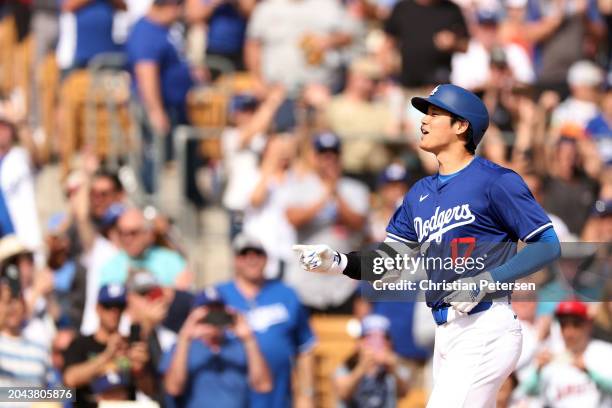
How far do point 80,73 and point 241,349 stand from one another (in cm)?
430

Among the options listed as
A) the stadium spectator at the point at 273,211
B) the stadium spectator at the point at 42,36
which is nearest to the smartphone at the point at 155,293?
the stadium spectator at the point at 273,211

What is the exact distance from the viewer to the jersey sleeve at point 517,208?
6191mm

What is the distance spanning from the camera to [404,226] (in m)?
6.75

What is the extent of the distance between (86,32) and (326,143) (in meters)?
3.01

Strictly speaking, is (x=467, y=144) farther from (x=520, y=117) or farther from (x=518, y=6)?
(x=518, y=6)

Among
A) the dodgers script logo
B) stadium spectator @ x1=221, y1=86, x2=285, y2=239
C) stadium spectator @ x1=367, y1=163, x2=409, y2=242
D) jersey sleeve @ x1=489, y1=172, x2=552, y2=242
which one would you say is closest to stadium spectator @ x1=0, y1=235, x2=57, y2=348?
stadium spectator @ x1=221, y1=86, x2=285, y2=239

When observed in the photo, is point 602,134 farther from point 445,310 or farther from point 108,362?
point 445,310

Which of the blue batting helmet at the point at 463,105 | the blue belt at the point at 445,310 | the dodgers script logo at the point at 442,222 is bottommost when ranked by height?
the blue belt at the point at 445,310

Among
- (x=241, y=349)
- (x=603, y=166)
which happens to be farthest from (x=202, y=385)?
(x=603, y=166)

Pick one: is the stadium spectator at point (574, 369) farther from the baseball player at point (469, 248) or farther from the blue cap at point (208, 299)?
the baseball player at point (469, 248)

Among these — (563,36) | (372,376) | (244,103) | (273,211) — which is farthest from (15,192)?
(563,36)

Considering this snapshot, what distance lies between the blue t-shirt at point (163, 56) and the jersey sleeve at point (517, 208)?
637cm

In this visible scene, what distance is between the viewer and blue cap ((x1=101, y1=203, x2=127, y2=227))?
10.6 metres

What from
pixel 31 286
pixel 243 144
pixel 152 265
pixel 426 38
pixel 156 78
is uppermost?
pixel 426 38
